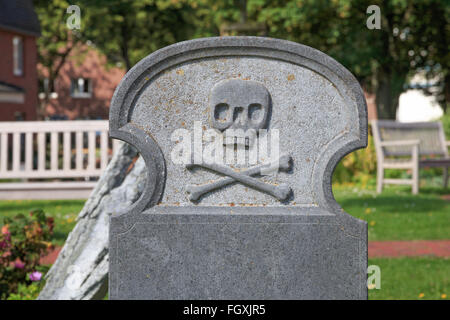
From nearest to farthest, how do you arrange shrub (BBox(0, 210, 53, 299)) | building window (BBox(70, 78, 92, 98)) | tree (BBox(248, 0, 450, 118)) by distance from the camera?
1. shrub (BBox(0, 210, 53, 299))
2. tree (BBox(248, 0, 450, 118))
3. building window (BBox(70, 78, 92, 98))

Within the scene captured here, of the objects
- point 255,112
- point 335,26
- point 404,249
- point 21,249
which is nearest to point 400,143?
point 404,249

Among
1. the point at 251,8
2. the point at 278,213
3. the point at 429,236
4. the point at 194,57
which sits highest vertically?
the point at 251,8

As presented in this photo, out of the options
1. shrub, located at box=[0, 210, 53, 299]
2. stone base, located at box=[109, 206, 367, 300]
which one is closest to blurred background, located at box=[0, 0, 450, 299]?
shrub, located at box=[0, 210, 53, 299]

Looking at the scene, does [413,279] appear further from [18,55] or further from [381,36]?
[18,55]

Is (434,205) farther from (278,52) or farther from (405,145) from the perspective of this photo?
(278,52)

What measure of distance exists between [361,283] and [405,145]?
9.08 m

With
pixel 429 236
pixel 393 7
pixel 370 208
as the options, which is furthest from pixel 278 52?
pixel 393 7

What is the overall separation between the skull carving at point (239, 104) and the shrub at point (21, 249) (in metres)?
2.46

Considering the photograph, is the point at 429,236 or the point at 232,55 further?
the point at 429,236

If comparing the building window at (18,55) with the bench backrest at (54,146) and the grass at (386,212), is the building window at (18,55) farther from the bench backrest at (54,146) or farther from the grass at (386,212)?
the grass at (386,212)

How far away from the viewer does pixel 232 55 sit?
10.8 feet

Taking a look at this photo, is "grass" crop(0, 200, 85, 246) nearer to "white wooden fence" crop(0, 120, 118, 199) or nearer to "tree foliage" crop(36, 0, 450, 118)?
"white wooden fence" crop(0, 120, 118, 199)

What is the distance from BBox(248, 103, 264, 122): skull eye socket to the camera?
3.30 meters

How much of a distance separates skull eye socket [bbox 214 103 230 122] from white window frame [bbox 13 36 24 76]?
1027 inches
